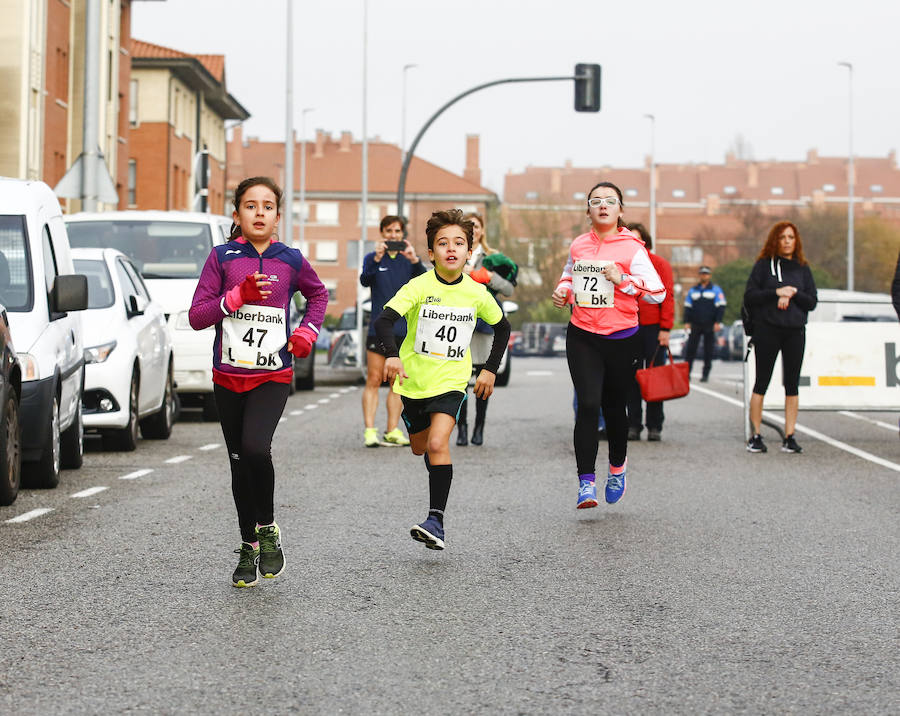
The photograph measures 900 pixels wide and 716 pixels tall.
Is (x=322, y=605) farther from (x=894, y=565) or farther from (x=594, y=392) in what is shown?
(x=594, y=392)

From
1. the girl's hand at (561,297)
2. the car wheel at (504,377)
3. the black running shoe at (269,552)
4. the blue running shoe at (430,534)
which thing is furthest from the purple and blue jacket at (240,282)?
the car wheel at (504,377)

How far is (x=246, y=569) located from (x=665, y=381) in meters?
6.67

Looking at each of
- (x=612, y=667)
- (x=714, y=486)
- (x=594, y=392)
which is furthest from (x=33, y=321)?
(x=612, y=667)

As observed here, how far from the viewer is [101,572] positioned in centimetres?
769

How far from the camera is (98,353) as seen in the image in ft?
46.0

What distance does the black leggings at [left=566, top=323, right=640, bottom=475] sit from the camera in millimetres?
9953

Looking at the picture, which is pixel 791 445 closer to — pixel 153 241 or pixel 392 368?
pixel 392 368

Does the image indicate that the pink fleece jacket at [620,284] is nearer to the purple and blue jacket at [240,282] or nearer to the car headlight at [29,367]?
the purple and blue jacket at [240,282]

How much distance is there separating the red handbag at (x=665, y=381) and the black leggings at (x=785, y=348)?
121 centimetres

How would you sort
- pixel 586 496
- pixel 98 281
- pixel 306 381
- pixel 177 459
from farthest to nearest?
pixel 306 381 < pixel 98 281 < pixel 177 459 < pixel 586 496

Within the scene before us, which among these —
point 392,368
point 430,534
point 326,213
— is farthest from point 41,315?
point 326,213

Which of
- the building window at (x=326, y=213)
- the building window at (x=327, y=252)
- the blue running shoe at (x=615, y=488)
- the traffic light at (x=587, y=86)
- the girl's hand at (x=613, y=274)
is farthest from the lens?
the building window at (x=327, y=252)

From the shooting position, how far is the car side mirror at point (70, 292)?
10875 mm

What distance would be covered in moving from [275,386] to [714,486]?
5.02m
